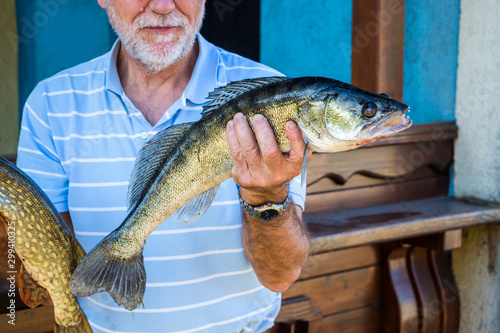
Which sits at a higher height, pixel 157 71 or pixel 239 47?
pixel 239 47

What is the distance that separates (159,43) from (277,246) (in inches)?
37.5

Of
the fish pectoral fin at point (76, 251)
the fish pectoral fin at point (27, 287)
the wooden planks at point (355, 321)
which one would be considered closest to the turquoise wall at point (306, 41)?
the wooden planks at point (355, 321)

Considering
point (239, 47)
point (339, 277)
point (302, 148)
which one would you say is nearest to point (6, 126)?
point (239, 47)

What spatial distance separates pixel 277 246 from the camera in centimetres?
224

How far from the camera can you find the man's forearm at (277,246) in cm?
217

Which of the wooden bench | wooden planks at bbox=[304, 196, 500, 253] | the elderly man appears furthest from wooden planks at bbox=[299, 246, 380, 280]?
the elderly man

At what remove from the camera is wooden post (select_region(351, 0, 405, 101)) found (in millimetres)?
3664

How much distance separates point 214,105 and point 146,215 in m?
0.43

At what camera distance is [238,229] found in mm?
2418

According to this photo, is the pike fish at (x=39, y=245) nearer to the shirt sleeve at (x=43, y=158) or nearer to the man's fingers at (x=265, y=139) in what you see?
the shirt sleeve at (x=43, y=158)

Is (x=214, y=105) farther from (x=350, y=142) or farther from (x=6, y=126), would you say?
(x=6, y=126)

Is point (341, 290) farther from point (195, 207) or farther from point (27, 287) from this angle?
point (27, 287)

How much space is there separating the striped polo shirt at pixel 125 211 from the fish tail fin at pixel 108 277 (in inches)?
16.8

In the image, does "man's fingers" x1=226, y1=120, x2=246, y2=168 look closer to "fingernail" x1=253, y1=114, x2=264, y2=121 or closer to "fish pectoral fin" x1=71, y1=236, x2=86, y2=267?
"fingernail" x1=253, y1=114, x2=264, y2=121
